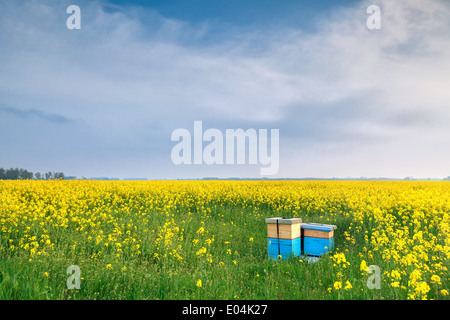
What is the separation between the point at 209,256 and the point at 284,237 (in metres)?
1.77

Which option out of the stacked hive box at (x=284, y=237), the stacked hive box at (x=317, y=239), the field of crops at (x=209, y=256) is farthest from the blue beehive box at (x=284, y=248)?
the field of crops at (x=209, y=256)

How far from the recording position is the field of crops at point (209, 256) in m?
4.44

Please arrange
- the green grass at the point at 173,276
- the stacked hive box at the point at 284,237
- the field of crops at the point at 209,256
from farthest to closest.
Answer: the stacked hive box at the point at 284,237
the field of crops at the point at 209,256
the green grass at the point at 173,276

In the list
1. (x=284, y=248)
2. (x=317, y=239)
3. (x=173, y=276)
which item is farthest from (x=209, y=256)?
(x=317, y=239)

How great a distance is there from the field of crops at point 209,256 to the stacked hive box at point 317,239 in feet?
0.86

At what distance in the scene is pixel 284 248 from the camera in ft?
22.5

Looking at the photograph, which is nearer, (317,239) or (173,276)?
(173,276)

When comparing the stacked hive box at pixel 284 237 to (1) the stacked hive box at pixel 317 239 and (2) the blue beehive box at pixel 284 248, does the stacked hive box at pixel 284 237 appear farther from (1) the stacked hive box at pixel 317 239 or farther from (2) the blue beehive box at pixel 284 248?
(1) the stacked hive box at pixel 317 239

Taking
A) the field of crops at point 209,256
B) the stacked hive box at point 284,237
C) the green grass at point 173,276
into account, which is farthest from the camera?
the stacked hive box at point 284,237

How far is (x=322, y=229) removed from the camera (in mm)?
6895

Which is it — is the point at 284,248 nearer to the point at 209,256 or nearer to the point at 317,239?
the point at 317,239

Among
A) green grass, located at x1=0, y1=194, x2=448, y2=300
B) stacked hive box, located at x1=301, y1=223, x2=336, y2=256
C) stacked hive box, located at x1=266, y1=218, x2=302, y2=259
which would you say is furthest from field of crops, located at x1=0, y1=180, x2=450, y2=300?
stacked hive box, located at x1=266, y1=218, x2=302, y2=259

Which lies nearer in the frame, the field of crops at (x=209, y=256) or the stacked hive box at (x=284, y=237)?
the field of crops at (x=209, y=256)
